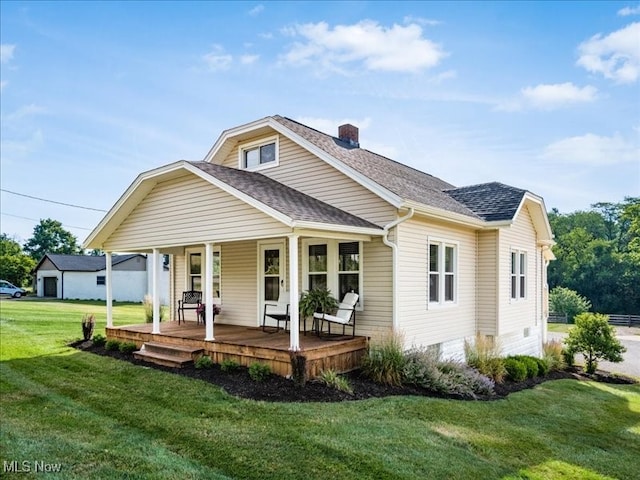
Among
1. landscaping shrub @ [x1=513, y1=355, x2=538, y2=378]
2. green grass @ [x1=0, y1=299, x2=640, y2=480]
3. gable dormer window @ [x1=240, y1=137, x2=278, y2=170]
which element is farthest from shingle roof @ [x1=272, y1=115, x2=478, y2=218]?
green grass @ [x1=0, y1=299, x2=640, y2=480]

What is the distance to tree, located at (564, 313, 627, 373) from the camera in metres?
13.7

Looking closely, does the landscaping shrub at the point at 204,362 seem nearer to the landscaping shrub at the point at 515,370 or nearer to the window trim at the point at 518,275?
the landscaping shrub at the point at 515,370

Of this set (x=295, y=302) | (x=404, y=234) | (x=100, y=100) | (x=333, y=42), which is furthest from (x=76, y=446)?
(x=100, y=100)

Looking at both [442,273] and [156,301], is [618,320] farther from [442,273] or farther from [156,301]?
[156,301]

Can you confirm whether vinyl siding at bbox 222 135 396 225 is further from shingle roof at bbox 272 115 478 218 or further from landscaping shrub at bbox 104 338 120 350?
landscaping shrub at bbox 104 338 120 350

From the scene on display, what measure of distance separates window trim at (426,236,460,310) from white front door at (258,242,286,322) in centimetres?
333

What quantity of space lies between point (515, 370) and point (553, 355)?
14.6 feet

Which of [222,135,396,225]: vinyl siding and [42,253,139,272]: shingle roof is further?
[42,253,139,272]: shingle roof

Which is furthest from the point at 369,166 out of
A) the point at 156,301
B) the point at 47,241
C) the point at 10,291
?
the point at 47,241

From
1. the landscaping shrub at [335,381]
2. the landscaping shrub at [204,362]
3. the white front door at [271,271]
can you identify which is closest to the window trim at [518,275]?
the white front door at [271,271]

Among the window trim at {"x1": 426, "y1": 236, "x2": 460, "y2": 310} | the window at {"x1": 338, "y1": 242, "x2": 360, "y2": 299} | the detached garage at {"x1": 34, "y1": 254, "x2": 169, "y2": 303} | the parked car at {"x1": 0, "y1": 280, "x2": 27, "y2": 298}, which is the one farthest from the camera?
the parked car at {"x1": 0, "y1": 280, "x2": 27, "y2": 298}

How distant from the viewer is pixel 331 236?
26.6ft

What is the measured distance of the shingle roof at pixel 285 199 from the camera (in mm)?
7859

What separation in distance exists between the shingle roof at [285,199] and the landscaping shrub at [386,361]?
222 centimetres
